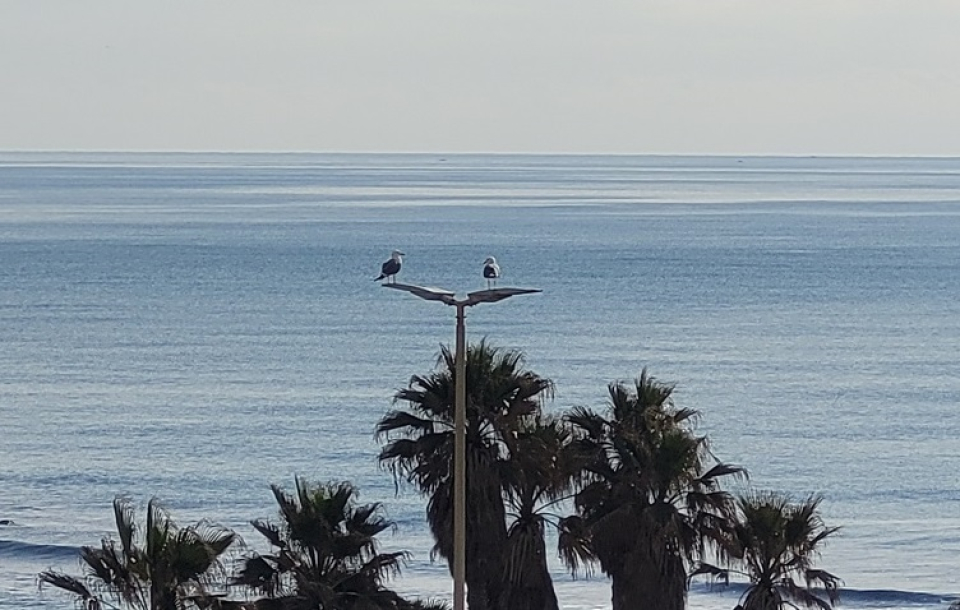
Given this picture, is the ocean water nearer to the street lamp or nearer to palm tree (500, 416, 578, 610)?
palm tree (500, 416, 578, 610)

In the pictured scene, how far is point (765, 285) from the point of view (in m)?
143

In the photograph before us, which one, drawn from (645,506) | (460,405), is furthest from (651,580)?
(460,405)

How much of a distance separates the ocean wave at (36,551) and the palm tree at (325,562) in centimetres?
2983

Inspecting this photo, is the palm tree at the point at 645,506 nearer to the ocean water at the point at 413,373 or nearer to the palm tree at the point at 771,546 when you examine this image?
the palm tree at the point at 771,546

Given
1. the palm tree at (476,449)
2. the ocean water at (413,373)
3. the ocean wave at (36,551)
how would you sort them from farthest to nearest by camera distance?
the ocean water at (413,373) < the ocean wave at (36,551) < the palm tree at (476,449)

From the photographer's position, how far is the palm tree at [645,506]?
27.2 m

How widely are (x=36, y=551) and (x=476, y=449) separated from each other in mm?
29484

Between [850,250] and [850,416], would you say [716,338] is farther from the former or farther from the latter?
[850,250]

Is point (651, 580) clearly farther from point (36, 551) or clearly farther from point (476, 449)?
point (36, 551)

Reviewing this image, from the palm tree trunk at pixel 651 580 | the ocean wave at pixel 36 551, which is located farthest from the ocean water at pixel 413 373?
the palm tree trunk at pixel 651 580

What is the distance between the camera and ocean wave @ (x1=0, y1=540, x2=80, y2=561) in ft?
174

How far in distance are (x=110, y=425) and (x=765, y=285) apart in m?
77.9

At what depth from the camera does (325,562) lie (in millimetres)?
24188

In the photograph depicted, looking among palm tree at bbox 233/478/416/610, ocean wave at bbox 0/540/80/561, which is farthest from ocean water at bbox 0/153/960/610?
palm tree at bbox 233/478/416/610
